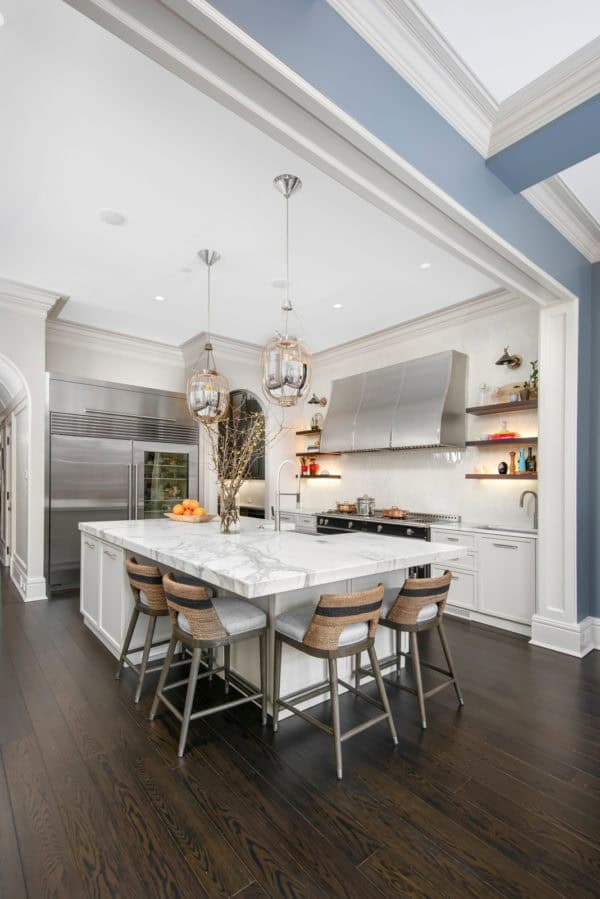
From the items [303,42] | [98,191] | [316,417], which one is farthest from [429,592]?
[316,417]

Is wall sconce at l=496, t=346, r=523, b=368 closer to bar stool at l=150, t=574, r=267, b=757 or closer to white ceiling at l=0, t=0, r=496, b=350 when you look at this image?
white ceiling at l=0, t=0, r=496, b=350

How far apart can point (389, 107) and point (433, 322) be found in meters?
3.54

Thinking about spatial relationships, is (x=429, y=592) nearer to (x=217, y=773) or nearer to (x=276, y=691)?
(x=276, y=691)

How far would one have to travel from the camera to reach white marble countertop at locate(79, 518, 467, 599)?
198 centimetres

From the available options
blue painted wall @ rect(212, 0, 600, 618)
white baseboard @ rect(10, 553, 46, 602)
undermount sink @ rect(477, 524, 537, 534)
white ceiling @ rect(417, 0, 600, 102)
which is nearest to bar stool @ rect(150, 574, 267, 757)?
blue painted wall @ rect(212, 0, 600, 618)

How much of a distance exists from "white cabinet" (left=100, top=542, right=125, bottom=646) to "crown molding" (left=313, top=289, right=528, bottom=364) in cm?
379

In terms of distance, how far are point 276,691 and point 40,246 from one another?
12.4 feet

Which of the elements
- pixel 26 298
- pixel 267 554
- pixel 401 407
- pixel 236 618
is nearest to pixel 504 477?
pixel 401 407

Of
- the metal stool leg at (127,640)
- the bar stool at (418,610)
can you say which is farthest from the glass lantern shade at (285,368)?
the metal stool leg at (127,640)

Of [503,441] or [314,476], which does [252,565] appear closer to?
[503,441]

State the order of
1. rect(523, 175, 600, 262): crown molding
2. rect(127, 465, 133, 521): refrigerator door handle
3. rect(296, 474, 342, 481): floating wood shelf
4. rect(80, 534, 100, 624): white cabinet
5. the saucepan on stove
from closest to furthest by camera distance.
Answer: rect(523, 175, 600, 262): crown molding, rect(80, 534, 100, 624): white cabinet, rect(127, 465, 133, 521): refrigerator door handle, the saucepan on stove, rect(296, 474, 342, 481): floating wood shelf

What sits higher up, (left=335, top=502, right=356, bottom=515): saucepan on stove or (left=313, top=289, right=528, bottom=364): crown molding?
(left=313, top=289, right=528, bottom=364): crown molding

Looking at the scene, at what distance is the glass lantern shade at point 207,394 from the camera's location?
3.87 metres

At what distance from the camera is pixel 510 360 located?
4.40 meters
